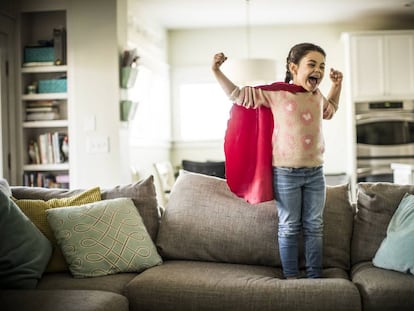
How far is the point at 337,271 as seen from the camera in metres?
2.60

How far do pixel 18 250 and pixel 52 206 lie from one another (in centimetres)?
38

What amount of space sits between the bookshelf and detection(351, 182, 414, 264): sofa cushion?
302 centimetres

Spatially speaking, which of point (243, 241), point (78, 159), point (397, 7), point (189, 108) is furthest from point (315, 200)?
point (189, 108)

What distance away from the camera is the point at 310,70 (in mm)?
2566

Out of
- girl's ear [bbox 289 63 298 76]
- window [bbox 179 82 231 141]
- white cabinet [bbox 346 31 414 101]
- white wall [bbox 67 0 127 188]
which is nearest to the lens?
girl's ear [bbox 289 63 298 76]

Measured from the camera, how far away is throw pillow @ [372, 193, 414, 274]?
94.6 inches

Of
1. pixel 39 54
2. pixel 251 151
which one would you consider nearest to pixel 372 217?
pixel 251 151

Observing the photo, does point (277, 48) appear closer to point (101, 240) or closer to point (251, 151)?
point (251, 151)

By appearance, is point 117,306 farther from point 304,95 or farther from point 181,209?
point 304,95

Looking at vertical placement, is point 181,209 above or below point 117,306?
above

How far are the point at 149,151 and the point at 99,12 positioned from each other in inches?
76.1

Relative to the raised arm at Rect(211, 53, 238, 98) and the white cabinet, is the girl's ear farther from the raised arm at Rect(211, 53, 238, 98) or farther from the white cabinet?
the white cabinet

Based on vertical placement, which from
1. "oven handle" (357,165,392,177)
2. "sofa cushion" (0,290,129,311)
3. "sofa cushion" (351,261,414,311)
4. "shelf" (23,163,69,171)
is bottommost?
"sofa cushion" (351,261,414,311)

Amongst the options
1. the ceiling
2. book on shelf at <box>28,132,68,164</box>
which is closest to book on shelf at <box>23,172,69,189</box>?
book on shelf at <box>28,132,68,164</box>
